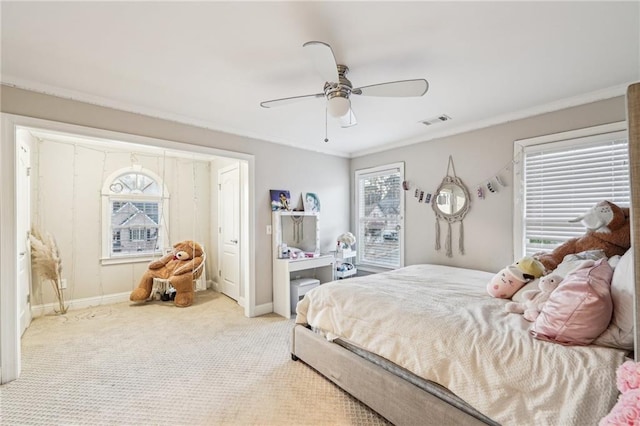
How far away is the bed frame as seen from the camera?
1.01m

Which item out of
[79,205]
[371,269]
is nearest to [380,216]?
[371,269]

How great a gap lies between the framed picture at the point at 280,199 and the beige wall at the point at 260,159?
0.25 ft

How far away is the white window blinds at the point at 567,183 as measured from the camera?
248 centimetres

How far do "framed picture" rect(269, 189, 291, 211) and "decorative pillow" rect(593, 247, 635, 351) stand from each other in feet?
10.7

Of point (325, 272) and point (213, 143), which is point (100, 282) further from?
point (325, 272)

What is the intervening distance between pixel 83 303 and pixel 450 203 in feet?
17.4

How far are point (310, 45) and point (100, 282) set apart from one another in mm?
4634

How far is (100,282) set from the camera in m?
4.16

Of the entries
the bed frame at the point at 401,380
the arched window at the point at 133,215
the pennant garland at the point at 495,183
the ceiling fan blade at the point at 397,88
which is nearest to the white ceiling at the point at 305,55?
the ceiling fan blade at the point at 397,88

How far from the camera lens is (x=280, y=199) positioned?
3.90 metres

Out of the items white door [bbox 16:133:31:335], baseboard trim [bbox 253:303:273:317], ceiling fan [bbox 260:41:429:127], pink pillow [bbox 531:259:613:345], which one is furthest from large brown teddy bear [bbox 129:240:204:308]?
pink pillow [bbox 531:259:613:345]

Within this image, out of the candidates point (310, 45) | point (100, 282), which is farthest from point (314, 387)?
point (100, 282)

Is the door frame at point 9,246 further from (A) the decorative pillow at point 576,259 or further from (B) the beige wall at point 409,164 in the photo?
(A) the decorative pillow at point 576,259

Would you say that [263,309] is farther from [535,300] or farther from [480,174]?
[480,174]
